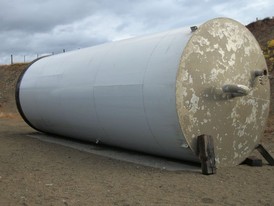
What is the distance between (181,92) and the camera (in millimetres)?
6168

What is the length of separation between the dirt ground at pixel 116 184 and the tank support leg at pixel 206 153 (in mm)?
125

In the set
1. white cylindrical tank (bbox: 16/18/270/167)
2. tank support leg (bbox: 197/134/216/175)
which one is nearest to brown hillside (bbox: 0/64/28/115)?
white cylindrical tank (bbox: 16/18/270/167)

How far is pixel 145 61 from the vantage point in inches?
271

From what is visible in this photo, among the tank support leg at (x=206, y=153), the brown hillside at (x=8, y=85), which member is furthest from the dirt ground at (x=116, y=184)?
the brown hillside at (x=8, y=85)

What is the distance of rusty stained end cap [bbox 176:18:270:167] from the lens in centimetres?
627

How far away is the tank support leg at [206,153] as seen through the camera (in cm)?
626

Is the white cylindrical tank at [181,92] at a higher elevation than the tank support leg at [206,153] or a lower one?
higher

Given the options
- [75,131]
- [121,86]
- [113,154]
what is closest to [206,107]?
[121,86]

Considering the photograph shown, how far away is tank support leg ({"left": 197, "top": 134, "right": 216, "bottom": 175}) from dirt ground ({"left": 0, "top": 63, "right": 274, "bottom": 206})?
13 cm

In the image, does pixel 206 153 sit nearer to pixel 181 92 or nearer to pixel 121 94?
pixel 181 92

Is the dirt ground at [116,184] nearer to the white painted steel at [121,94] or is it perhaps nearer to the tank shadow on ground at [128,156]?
the tank shadow on ground at [128,156]

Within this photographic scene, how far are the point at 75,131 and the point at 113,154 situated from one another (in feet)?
4.62

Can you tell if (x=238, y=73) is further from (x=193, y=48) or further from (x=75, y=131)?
(x=75, y=131)

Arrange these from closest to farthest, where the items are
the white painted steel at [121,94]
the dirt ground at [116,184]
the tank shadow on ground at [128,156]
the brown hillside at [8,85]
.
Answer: the dirt ground at [116,184]
the white painted steel at [121,94]
the tank shadow on ground at [128,156]
the brown hillside at [8,85]
